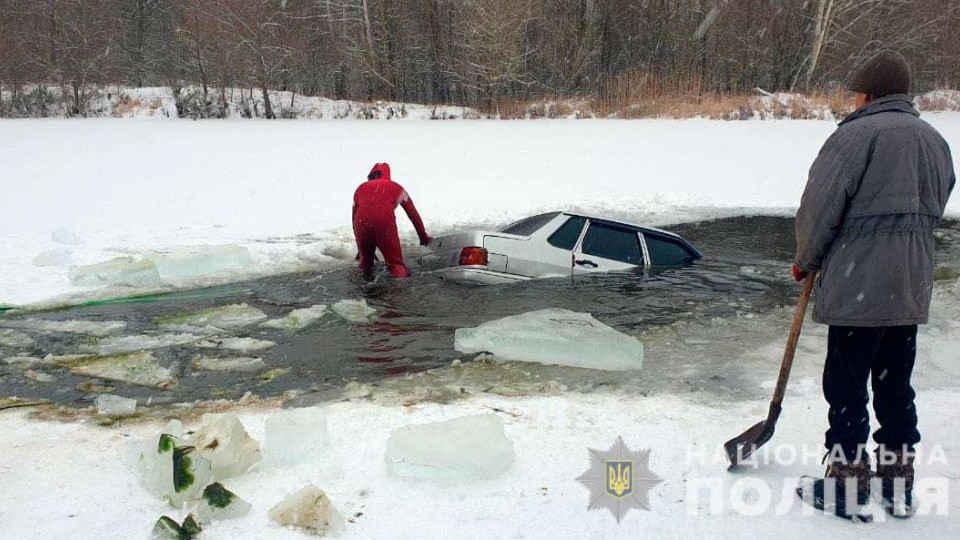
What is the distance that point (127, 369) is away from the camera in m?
5.29

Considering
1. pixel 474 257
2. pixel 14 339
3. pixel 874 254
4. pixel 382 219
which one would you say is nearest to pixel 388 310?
pixel 474 257

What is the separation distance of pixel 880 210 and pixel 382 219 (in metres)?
5.99

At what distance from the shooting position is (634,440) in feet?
12.8

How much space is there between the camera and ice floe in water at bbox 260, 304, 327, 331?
21.6 feet

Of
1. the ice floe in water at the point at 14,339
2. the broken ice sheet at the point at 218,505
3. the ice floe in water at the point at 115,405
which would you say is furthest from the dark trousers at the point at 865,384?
the ice floe in water at the point at 14,339

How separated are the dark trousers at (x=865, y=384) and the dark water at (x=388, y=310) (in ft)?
10.2

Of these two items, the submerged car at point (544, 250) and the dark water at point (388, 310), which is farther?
the submerged car at point (544, 250)

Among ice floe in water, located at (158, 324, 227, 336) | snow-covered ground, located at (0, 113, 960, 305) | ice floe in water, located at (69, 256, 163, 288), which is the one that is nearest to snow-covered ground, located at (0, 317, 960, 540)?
ice floe in water, located at (158, 324, 227, 336)

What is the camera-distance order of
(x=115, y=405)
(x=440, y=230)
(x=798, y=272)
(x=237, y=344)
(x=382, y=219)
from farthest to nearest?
(x=440, y=230) → (x=382, y=219) → (x=237, y=344) → (x=115, y=405) → (x=798, y=272)

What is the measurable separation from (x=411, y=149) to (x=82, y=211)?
406 inches

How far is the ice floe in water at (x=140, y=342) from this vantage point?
585cm

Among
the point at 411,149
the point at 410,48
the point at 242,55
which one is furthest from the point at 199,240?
the point at 410,48

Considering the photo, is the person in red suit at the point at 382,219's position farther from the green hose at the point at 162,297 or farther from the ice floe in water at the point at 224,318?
the ice floe in water at the point at 224,318

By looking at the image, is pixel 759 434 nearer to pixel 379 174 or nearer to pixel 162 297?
pixel 379 174
